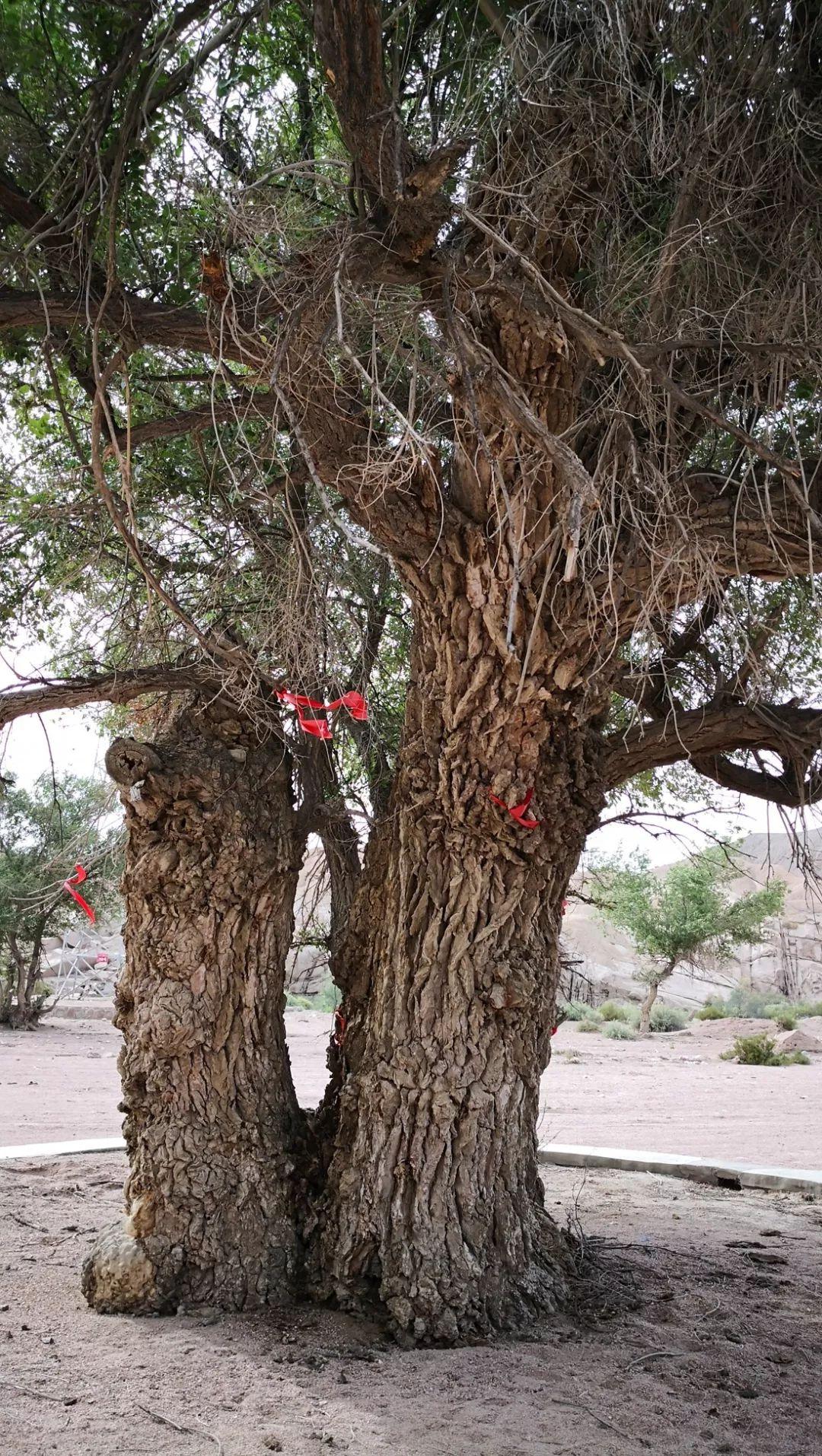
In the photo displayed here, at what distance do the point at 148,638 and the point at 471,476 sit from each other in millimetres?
1760

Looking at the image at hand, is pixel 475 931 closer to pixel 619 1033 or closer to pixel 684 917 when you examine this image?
pixel 619 1033

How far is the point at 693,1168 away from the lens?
7289 millimetres

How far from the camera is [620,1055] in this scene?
20859 millimetres

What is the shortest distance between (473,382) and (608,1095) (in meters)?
12.8

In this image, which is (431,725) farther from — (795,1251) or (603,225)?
(795,1251)

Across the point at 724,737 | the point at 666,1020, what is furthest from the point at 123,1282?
the point at 666,1020

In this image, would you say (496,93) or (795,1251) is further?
(795,1251)

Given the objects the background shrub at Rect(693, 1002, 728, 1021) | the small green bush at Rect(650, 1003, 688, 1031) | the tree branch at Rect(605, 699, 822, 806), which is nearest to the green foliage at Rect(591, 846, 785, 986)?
the small green bush at Rect(650, 1003, 688, 1031)

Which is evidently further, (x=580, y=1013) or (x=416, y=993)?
(x=580, y=1013)

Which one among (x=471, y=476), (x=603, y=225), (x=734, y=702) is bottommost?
(x=734, y=702)

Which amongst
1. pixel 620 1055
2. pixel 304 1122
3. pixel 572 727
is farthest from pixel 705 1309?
pixel 620 1055

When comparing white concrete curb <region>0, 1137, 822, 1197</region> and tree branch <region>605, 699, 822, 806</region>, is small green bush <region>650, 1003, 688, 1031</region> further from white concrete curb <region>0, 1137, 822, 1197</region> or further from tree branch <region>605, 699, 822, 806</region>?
tree branch <region>605, 699, 822, 806</region>

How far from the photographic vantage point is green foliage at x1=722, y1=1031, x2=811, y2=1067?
761 inches

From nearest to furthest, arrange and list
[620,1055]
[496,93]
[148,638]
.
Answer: [496,93], [148,638], [620,1055]
